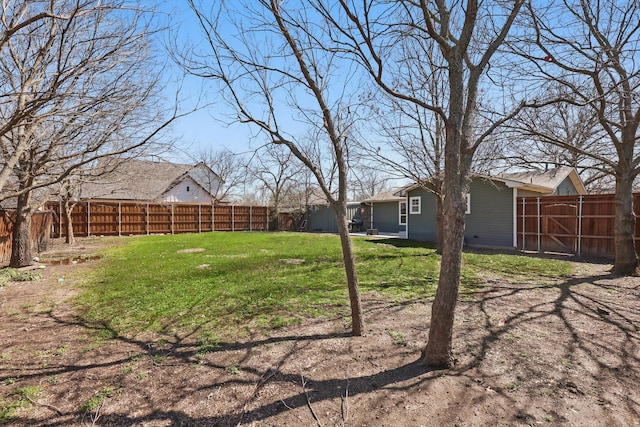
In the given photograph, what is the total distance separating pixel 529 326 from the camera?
392cm

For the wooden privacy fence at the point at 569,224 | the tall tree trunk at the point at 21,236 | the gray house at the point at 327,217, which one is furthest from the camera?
the gray house at the point at 327,217

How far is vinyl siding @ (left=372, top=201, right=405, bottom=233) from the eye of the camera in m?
21.1

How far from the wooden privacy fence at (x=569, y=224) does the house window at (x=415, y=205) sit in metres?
4.47

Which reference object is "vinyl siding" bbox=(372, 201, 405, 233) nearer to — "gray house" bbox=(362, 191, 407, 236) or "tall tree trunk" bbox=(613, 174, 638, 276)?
"gray house" bbox=(362, 191, 407, 236)

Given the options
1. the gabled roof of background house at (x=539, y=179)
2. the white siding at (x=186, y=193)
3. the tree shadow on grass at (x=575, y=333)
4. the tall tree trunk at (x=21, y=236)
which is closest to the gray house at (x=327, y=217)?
the white siding at (x=186, y=193)

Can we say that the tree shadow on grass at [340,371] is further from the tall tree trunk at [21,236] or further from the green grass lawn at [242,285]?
the tall tree trunk at [21,236]

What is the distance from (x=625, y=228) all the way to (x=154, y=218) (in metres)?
20.1

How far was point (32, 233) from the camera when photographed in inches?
410

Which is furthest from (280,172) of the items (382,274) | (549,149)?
(382,274)

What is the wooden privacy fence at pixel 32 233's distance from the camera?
Answer: 850 cm

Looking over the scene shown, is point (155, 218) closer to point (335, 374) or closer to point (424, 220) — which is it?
point (424, 220)

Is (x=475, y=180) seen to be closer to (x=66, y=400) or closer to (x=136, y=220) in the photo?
(x=66, y=400)

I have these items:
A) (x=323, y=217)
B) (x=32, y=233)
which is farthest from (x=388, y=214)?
(x=32, y=233)

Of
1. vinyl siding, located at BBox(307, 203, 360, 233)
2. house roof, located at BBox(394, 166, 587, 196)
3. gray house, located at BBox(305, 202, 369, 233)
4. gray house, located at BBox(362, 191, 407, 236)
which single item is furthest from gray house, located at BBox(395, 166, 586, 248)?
vinyl siding, located at BBox(307, 203, 360, 233)
